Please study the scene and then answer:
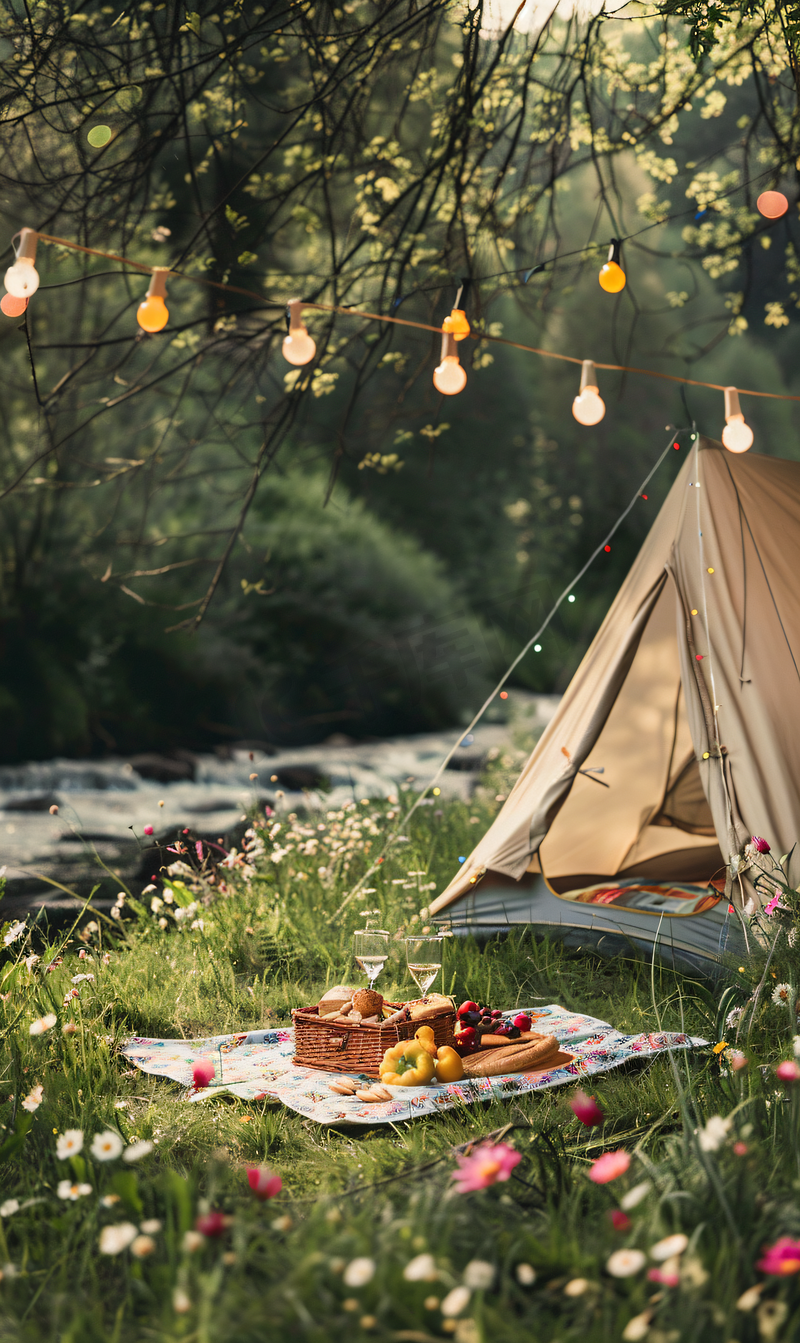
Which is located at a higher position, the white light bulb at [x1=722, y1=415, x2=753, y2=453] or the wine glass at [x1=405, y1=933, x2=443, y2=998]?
the white light bulb at [x1=722, y1=415, x2=753, y2=453]

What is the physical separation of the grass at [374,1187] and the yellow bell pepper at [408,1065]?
172 mm

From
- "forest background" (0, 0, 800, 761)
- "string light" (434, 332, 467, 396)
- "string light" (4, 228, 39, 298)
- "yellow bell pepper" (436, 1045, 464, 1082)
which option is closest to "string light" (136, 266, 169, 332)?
"string light" (4, 228, 39, 298)

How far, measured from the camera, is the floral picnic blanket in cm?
216

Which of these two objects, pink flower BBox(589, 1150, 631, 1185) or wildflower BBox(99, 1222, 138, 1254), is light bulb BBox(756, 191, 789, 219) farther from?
wildflower BBox(99, 1222, 138, 1254)

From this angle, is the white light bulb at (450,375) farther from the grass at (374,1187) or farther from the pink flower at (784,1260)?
the pink flower at (784,1260)

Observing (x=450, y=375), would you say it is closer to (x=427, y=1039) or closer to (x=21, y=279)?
(x=21, y=279)

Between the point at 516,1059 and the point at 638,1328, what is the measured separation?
1290mm

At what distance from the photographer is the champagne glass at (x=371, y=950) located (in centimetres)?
242

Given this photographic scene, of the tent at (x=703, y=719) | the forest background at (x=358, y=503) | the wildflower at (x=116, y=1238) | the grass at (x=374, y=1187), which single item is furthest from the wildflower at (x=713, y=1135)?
the forest background at (x=358, y=503)

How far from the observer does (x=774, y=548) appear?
3344 mm

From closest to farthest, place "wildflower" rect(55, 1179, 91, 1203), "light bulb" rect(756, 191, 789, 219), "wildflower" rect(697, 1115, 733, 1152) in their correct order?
1. "wildflower" rect(697, 1115, 733, 1152)
2. "wildflower" rect(55, 1179, 91, 1203)
3. "light bulb" rect(756, 191, 789, 219)

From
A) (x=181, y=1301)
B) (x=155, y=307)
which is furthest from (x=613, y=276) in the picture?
(x=181, y=1301)

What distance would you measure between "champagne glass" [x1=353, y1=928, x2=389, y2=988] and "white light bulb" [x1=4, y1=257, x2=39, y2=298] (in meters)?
1.65

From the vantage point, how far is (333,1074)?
7.91ft
